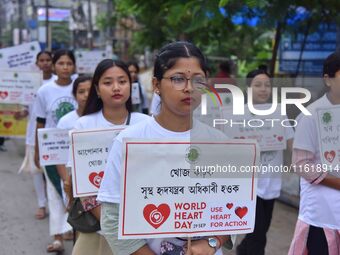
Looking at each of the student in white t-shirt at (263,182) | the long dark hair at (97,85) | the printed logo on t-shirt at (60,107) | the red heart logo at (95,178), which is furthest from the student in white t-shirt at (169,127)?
the printed logo on t-shirt at (60,107)

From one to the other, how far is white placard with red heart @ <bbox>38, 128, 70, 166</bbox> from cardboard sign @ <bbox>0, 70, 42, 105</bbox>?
2.63 meters

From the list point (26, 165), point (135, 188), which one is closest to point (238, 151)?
point (135, 188)

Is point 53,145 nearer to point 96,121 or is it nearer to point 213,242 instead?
point 96,121

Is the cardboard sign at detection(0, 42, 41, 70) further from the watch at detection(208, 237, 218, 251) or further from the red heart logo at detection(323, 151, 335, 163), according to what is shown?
the watch at detection(208, 237, 218, 251)

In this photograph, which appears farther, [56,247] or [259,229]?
[56,247]

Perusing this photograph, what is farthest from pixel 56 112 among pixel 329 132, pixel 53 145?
pixel 329 132

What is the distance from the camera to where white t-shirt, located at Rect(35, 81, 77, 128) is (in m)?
4.97

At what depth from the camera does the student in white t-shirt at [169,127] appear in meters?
2.12

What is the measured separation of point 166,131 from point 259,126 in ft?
5.10

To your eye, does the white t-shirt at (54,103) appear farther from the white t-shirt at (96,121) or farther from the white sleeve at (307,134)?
the white sleeve at (307,134)

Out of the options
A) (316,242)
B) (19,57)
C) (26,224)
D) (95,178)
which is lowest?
(26,224)

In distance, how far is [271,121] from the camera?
356cm

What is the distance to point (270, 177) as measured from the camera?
3.98 meters

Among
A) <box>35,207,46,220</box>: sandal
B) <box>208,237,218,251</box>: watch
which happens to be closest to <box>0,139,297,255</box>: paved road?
<box>35,207,46,220</box>: sandal
